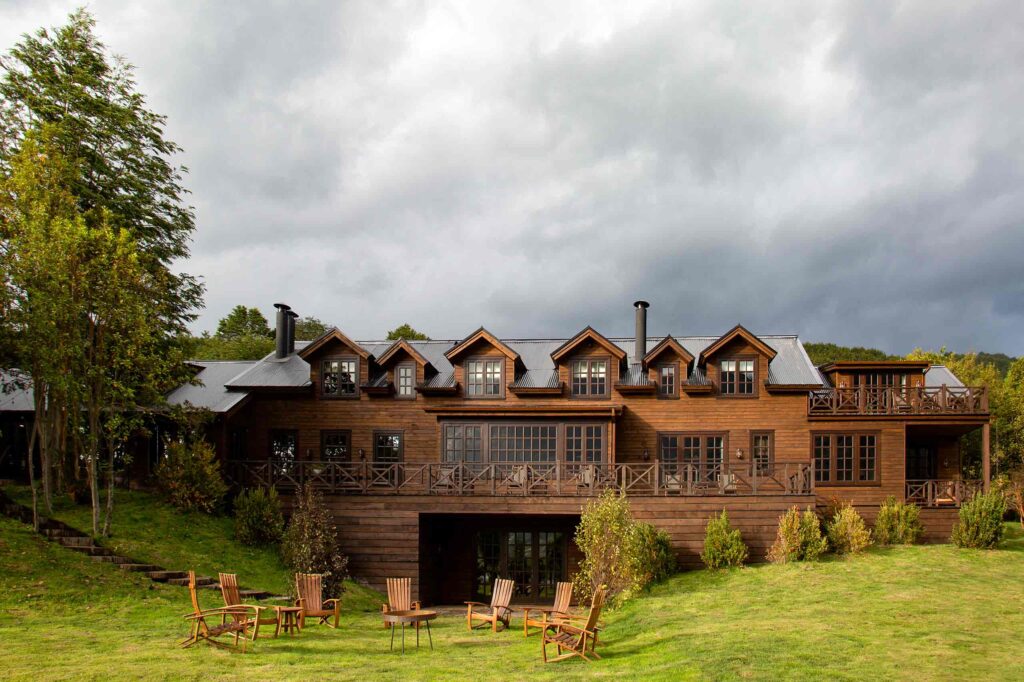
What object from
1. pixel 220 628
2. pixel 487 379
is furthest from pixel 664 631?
pixel 487 379

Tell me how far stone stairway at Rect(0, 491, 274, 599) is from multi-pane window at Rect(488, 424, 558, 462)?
8425 mm

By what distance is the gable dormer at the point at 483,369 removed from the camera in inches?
973

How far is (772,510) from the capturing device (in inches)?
809

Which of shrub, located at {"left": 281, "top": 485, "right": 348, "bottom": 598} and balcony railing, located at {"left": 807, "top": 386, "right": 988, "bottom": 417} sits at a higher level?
balcony railing, located at {"left": 807, "top": 386, "right": 988, "bottom": 417}

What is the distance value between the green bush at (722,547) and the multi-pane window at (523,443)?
561 centimetres

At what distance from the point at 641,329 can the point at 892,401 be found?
7.83 meters

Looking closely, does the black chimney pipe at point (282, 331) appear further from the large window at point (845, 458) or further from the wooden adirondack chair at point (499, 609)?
the large window at point (845, 458)

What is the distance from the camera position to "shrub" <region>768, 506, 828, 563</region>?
19.7m

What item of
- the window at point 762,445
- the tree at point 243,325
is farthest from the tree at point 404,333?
the window at point 762,445

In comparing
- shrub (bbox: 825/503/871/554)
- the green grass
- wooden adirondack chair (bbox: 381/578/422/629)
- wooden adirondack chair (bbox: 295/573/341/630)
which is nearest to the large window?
shrub (bbox: 825/503/871/554)

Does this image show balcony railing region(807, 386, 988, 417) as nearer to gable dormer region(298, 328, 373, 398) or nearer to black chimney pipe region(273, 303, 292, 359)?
gable dormer region(298, 328, 373, 398)

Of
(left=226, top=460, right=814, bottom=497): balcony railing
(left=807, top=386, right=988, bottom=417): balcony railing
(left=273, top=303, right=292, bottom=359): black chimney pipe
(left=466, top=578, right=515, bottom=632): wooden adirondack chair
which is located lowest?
(left=466, top=578, right=515, bottom=632): wooden adirondack chair

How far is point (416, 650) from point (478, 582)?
33.8ft

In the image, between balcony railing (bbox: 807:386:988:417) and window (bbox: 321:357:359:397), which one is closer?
balcony railing (bbox: 807:386:988:417)
